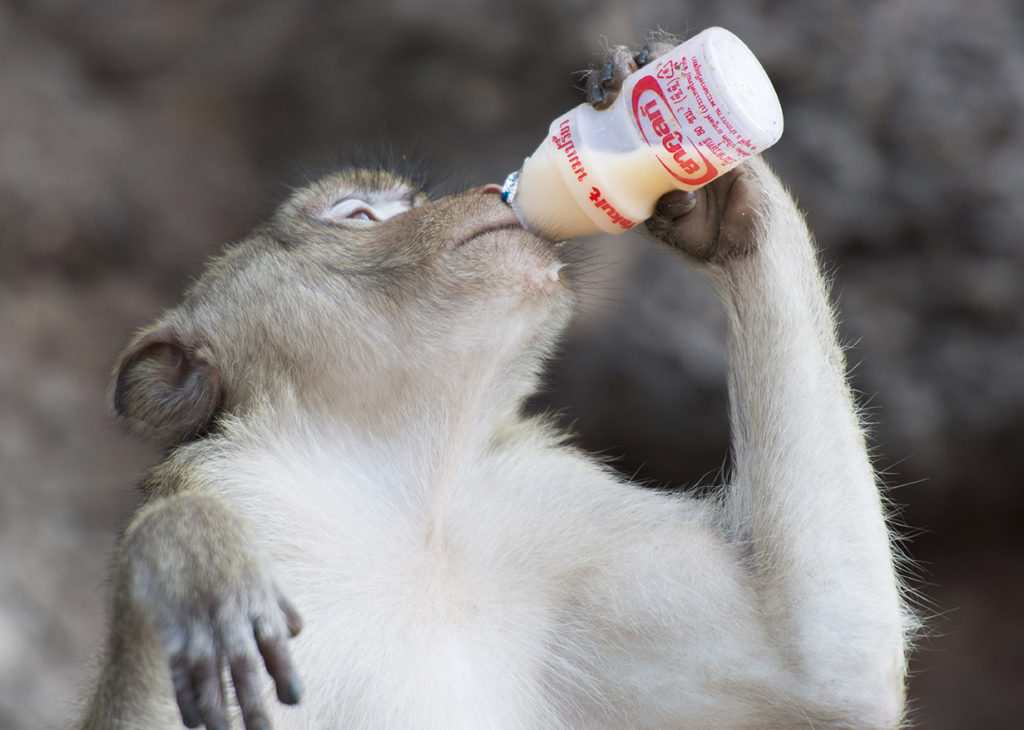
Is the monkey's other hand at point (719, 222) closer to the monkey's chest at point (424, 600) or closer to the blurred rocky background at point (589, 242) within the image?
the monkey's chest at point (424, 600)

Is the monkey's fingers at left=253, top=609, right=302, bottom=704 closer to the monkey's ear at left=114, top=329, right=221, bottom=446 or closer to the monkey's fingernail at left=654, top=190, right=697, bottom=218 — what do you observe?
the monkey's ear at left=114, top=329, right=221, bottom=446

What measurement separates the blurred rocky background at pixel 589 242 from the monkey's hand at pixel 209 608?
2.51 metres

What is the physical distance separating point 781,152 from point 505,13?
1.25 meters

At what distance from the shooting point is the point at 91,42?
486 cm

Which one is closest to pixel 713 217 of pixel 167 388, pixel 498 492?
pixel 498 492

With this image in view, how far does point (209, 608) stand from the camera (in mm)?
1540

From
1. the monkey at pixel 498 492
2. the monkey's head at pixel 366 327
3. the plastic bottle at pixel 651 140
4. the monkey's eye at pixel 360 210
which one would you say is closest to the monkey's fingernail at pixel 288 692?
the monkey at pixel 498 492

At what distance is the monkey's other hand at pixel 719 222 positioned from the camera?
214cm

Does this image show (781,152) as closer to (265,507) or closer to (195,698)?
(265,507)

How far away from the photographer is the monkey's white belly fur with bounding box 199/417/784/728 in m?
1.89

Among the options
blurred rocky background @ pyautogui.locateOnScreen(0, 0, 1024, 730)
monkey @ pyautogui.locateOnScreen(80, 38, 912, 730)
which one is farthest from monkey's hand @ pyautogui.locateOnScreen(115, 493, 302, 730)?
blurred rocky background @ pyautogui.locateOnScreen(0, 0, 1024, 730)

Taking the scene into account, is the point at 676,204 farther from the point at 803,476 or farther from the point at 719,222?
the point at 803,476

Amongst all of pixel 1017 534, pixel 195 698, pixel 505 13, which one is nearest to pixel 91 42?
pixel 505 13

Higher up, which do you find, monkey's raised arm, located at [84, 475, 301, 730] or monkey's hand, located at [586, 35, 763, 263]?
monkey's hand, located at [586, 35, 763, 263]
